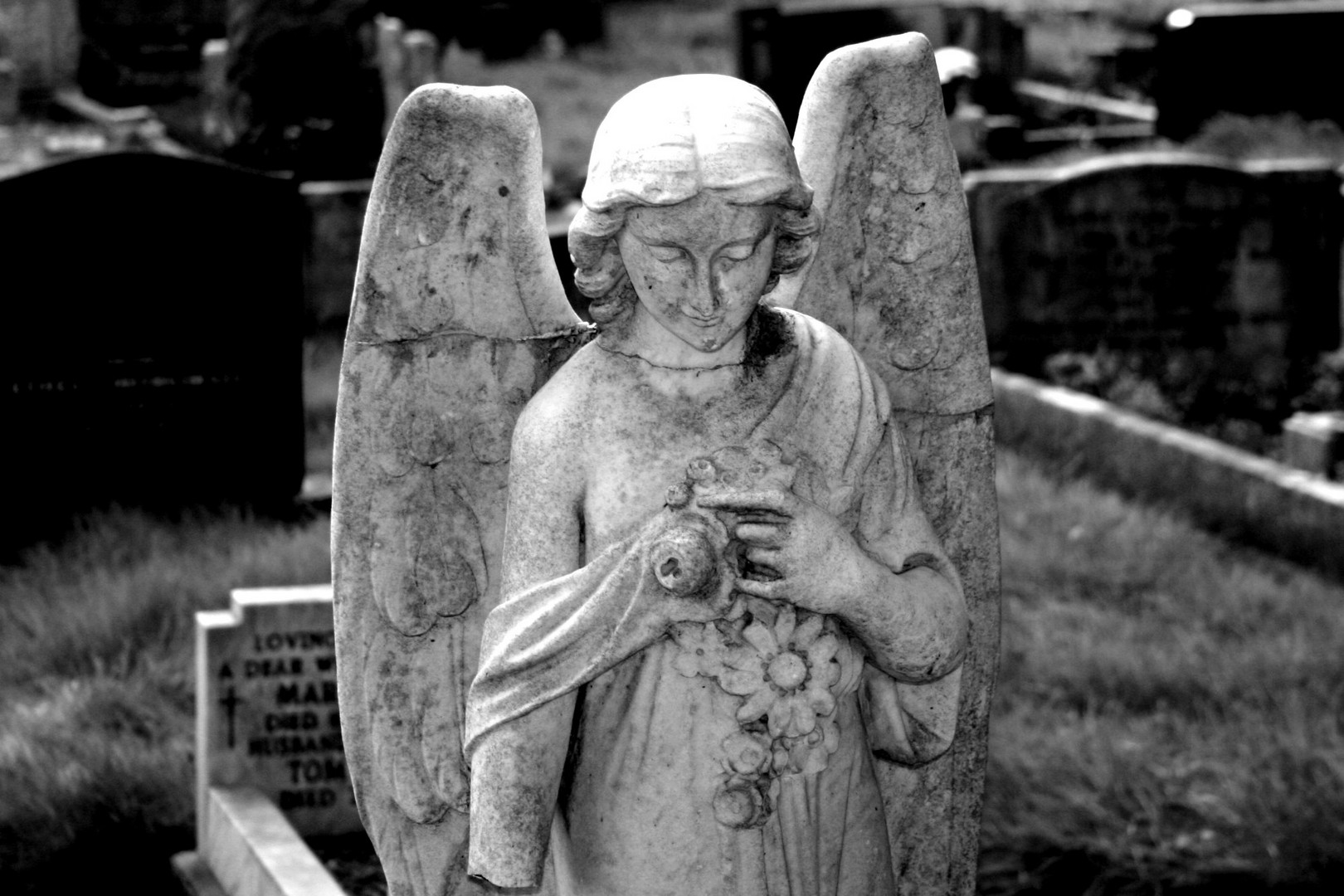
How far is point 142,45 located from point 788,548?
16123mm

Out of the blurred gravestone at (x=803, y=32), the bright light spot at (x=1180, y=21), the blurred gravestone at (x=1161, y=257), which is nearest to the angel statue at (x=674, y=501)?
the blurred gravestone at (x=1161, y=257)

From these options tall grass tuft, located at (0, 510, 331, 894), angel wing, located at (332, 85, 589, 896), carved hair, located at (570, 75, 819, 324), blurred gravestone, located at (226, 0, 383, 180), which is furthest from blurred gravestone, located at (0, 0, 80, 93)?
carved hair, located at (570, 75, 819, 324)

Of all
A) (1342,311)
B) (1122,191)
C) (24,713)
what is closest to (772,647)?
(24,713)

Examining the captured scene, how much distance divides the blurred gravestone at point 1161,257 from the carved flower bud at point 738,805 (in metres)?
7.47

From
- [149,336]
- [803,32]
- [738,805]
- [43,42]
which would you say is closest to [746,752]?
[738,805]

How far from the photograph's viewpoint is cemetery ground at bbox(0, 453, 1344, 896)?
532cm

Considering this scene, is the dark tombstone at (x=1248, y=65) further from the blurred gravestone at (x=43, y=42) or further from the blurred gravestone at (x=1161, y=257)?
the blurred gravestone at (x=43, y=42)

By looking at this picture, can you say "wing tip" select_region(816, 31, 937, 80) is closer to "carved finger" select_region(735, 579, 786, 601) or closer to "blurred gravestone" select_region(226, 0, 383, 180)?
"carved finger" select_region(735, 579, 786, 601)

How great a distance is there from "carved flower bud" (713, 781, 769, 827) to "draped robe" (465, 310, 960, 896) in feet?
0.04

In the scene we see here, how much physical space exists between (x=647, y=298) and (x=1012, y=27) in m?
14.9

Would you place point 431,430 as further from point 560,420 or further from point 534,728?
point 534,728

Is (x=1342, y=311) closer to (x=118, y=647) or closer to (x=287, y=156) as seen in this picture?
(x=287, y=156)

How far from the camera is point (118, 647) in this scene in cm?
652

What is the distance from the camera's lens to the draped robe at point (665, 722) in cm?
286
